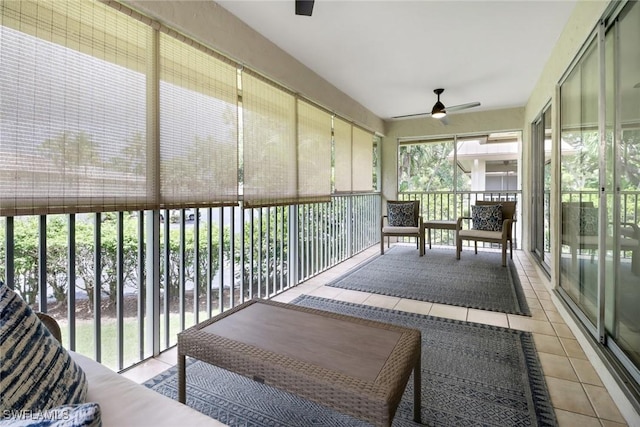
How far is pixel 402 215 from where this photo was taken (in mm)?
5195

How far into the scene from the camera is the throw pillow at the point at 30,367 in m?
0.75

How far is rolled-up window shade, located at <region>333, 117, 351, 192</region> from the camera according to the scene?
4.35 metres

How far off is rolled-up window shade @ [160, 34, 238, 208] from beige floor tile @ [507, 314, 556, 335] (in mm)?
2402

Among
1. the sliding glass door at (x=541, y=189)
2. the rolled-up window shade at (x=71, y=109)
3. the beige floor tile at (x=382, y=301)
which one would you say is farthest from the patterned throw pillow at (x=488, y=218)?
the rolled-up window shade at (x=71, y=109)

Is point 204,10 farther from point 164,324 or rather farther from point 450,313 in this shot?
point 450,313

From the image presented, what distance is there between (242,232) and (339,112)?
7.89 feet

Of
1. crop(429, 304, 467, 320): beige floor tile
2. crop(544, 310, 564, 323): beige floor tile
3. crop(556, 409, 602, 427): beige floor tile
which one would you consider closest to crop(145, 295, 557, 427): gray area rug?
crop(556, 409, 602, 427): beige floor tile

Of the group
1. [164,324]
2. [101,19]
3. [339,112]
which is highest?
[339,112]

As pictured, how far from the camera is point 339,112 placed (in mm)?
4371

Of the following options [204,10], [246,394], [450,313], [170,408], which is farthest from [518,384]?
[204,10]

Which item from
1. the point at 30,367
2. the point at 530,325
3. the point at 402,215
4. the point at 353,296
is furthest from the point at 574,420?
the point at 402,215

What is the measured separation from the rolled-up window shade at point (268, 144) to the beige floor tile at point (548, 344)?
2.30m

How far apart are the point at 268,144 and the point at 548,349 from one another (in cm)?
262

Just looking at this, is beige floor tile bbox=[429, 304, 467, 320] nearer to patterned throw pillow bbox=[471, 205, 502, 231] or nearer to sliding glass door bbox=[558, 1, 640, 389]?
sliding glass door bbox=[558, 1, 640, 389]
